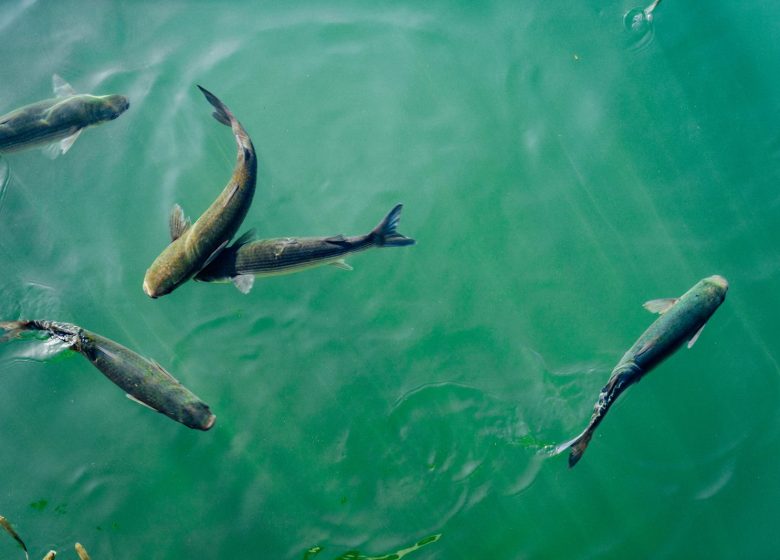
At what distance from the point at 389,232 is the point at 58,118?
243 cm

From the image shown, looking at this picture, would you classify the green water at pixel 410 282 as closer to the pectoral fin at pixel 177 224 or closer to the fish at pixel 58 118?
the fish at pixel 58 118

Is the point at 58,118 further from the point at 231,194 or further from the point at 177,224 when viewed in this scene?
the point at 231,194

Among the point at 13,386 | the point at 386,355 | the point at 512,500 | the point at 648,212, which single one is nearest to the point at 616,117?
the point at 648,212

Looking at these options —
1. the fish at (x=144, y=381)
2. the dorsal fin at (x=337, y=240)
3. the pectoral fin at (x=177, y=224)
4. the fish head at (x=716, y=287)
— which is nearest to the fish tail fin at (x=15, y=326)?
the fish at (x=144, y=381)

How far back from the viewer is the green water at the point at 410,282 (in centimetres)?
421

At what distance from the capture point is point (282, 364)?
433 cm

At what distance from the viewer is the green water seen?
13.8 feet

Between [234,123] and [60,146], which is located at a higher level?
[234,123]

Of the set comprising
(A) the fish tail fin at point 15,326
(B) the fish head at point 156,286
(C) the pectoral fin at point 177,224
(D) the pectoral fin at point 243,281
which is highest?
(C) the pectoral fin at point 177,224

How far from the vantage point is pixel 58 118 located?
3734mm

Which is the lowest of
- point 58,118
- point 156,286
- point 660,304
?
point 156,286

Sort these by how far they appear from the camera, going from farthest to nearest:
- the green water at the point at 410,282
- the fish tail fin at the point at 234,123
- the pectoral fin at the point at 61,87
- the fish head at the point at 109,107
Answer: the green water at the point at 410,282
the pectoral fin at the point at 61,87
the fish head at the point at 109,107
the fish tail fin at the point at 234,123

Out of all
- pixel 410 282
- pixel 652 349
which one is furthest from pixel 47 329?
pixel 652 349

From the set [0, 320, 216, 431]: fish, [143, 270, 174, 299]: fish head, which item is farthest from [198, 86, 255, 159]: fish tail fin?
[0, 320, 216, 431]: fish
